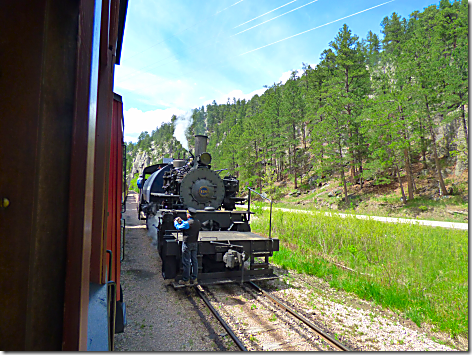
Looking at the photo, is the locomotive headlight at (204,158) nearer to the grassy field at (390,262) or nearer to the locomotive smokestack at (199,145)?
the locomotive smokestack at (199,145)

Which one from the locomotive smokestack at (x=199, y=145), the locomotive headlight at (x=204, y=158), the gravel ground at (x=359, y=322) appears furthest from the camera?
the locomotive smokestack at (x=199, y=145)

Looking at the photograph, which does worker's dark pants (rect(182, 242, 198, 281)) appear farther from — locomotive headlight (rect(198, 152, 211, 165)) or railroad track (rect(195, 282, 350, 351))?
locomotive headlight (rect(198, 152, 211, 165))

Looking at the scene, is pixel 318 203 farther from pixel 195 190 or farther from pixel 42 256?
pixel 42 256

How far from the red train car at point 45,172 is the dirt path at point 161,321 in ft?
11.8

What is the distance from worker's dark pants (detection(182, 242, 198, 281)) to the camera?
577cm

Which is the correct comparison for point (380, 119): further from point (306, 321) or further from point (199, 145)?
point (306, 321)

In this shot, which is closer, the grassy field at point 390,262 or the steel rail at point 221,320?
the steel rail at point 221,320

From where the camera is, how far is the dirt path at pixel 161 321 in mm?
3922

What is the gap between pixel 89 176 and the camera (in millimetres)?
981

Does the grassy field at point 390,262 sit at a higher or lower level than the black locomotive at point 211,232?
lower

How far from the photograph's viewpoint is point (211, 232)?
23.5 feet

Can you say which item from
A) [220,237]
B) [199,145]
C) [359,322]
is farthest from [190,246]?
[199,145]

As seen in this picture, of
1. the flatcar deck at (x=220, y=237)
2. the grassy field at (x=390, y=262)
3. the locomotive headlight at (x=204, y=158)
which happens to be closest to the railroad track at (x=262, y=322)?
the flatcar deck at (x=220, y=237)

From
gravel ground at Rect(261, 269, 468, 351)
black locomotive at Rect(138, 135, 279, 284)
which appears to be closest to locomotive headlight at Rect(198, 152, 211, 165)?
black locomotive at Rect(138, 135, 279, 284)
